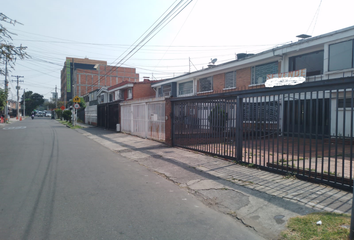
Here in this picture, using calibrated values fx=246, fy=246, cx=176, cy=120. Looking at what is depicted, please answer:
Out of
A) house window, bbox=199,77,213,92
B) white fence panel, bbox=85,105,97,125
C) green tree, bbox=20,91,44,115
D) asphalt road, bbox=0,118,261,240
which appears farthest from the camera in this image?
green tree, bbox=20,91,44,115

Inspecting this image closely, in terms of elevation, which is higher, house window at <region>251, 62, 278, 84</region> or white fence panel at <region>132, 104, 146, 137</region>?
house window at <region>251, 62, 278, 84</region>

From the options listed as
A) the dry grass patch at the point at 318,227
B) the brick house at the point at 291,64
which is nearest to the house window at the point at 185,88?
the brick house at the point at 291,64

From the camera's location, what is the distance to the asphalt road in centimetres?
361

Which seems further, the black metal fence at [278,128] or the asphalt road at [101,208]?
the black metal fence at [278,128]

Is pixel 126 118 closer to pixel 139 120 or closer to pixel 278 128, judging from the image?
pixel 139 120

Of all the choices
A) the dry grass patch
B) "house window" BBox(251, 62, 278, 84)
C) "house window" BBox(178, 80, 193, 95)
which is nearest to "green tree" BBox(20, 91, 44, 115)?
"house window" BBox(178, 80, 193, 95)

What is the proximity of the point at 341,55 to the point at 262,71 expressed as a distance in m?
4.71

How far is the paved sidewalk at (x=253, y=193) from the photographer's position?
423cm

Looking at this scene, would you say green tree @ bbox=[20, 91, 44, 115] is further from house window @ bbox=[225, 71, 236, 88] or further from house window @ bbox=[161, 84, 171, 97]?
house window @ bbox=[225, 71, 236, 88]

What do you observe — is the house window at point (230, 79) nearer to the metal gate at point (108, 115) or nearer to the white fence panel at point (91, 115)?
the metal gate at point (108, 115)

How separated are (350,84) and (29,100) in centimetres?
9831

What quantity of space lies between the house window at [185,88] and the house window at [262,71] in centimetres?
721

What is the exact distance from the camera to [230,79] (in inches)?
710

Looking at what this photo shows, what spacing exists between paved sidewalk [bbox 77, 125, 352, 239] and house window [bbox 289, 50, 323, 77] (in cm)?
850
